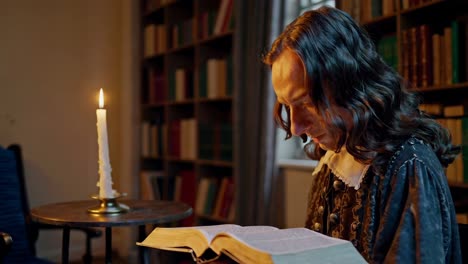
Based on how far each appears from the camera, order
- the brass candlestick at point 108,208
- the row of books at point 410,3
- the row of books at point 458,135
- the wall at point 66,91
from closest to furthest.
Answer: the brass candlestick at point 108,208 < the row of books at point 458,135 < the row of books at point 410,3 < the wall at point 66,91

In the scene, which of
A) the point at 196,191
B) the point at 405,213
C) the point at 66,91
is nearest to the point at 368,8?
the point at 405,213

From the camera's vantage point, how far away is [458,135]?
174 cm

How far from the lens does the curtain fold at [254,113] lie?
254 centimetres

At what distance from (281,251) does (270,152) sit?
1.81 metres

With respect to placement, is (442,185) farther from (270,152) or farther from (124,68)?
(124,68)

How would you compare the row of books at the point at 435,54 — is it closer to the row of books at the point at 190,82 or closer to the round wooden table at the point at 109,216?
the round wooden table at the point at 109,216

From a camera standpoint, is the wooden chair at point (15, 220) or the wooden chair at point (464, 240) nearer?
the wooden chair at point (464, 240)

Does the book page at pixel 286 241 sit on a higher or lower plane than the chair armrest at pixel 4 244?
higher

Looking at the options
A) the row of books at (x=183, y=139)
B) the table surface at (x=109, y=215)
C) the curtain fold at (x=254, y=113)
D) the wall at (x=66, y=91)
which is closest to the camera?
the table surface at (x=109, y=215)

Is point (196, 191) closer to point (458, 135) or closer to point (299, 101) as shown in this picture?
point (458, 135)

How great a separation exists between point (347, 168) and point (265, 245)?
36cm

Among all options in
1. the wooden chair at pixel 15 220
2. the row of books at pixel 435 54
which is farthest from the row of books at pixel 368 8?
the wooden chair at pixel 15 220

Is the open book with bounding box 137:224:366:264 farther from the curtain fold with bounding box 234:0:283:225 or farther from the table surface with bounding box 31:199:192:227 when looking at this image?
the curtain fold with bounding box 234:0:283:225

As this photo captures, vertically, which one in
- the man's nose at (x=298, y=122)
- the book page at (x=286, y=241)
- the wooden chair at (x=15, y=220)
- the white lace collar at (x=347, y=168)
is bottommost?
the wooden chair at (x=15, y=220)
